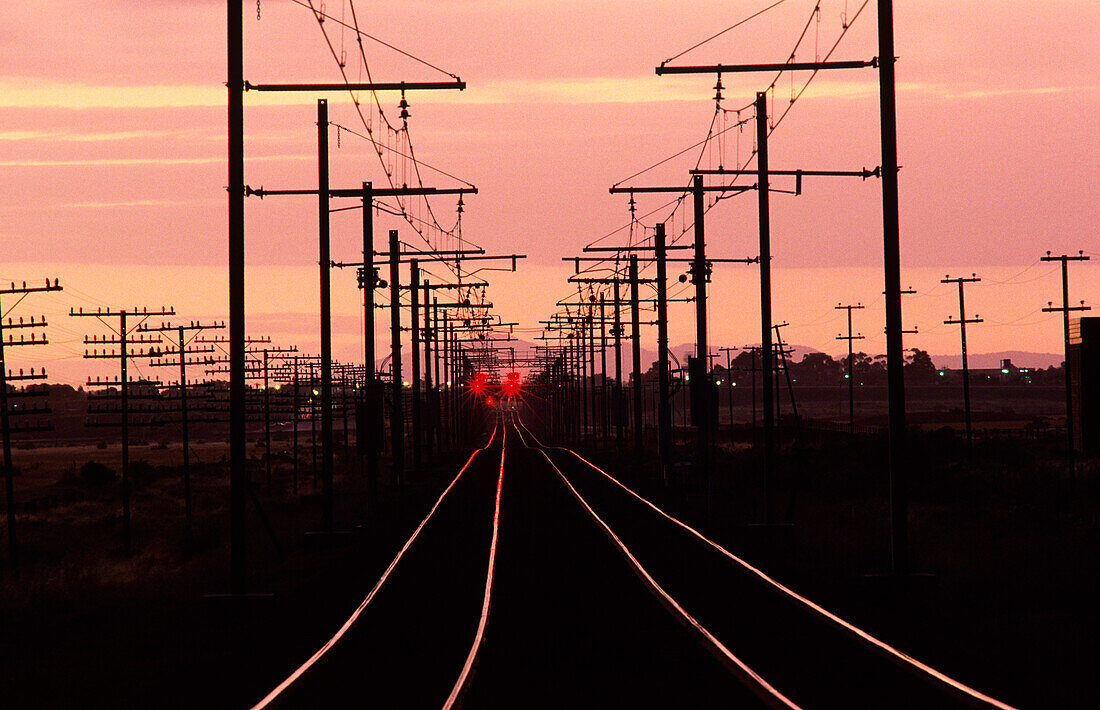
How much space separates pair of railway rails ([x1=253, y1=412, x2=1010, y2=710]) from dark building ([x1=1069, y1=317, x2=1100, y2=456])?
15.6 feet

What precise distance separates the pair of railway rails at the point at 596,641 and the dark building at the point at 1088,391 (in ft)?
15.6

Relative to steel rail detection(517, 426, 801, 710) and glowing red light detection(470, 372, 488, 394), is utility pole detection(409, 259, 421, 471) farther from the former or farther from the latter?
glowing red light detection(470, 372, 488, 394)

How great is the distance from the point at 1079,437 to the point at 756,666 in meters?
8.15

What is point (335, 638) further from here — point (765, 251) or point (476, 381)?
point (476, 381)

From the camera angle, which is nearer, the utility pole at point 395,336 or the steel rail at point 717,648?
the steel rail at point 717,648

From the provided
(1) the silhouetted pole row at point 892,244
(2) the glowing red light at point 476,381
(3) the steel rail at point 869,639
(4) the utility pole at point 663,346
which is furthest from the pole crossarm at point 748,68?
(2) the glowing red light at point 476,381

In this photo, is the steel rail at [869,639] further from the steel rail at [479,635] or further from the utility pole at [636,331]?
the utility pole at [636,331]

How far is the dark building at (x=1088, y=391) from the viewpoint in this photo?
18.1 m

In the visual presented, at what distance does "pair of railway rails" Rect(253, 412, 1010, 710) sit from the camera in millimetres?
11750

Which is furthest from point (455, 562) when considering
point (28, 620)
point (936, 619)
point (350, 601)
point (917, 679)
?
point (917, 679)

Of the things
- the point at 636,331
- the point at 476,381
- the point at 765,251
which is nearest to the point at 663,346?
the point at 636,331

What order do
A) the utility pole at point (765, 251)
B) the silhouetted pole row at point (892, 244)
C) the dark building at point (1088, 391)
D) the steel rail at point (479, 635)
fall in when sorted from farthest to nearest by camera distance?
the utility pole at point (765, 251) → the silhouetted pole row at point (892, 244) → the dark building at point (1088, 391) → the steel rail at point (479, 635)

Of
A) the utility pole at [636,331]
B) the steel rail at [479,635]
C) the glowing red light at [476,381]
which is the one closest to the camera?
the steel rail at [479,635]

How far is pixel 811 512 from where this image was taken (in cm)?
3553
